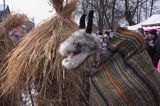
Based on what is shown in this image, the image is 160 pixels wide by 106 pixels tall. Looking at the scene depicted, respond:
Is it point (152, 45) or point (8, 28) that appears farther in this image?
point (152, 45)

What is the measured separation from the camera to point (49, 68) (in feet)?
9.28

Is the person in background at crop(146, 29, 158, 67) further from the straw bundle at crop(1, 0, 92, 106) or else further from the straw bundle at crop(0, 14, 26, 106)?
the straw bundle at crop(1, 0, 92, 106)

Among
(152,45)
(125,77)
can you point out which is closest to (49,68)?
(125,77)

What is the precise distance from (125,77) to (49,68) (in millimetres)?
732

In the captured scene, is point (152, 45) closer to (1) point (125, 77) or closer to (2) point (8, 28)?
(2) point (8, 28)

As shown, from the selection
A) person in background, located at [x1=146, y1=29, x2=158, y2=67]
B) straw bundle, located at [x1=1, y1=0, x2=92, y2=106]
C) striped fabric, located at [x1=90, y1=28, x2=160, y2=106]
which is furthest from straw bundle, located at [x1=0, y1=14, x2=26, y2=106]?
person in background, located at [x1=146, y1=29, x2=158, y2=67]

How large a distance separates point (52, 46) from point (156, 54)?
2.85 meters

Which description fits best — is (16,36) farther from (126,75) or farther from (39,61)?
(126,75)

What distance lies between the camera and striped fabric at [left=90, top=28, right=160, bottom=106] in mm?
2238

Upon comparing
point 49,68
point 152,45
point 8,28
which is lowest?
point 152,45

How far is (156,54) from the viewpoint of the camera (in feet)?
17.7

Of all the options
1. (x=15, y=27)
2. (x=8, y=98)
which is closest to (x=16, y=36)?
A: (x=15, y=27)

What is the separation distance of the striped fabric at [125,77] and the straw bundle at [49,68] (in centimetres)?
49

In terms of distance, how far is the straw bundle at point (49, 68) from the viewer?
2.80 metres
